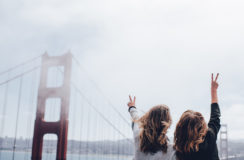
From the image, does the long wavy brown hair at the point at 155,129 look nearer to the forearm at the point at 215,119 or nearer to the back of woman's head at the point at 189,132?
the back of woman's head at the point at 189,132

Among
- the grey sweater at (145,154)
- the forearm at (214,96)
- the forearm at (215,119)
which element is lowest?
the grey sweater at (145,154)

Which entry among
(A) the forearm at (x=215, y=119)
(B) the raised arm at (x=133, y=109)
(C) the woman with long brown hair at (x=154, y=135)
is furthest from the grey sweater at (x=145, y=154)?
(A) the forearm at (x=215, y=119)

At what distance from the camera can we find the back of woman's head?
146 cm

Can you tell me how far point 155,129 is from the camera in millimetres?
1573

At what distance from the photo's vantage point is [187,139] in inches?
58.9

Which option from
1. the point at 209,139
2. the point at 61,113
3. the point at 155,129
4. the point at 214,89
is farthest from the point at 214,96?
the point at 61,113

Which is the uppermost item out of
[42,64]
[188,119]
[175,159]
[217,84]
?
[42,64]

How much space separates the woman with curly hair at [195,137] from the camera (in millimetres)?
1456

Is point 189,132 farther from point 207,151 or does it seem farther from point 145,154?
point 145,154

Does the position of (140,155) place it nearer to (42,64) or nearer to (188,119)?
(188,119)

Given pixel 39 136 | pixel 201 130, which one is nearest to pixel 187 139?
pixel 201 130

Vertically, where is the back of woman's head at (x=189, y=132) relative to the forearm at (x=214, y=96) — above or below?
below

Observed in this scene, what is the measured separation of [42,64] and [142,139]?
770cm

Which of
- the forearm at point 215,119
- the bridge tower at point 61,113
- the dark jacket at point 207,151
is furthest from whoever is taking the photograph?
the bridge tower at point 61,113
